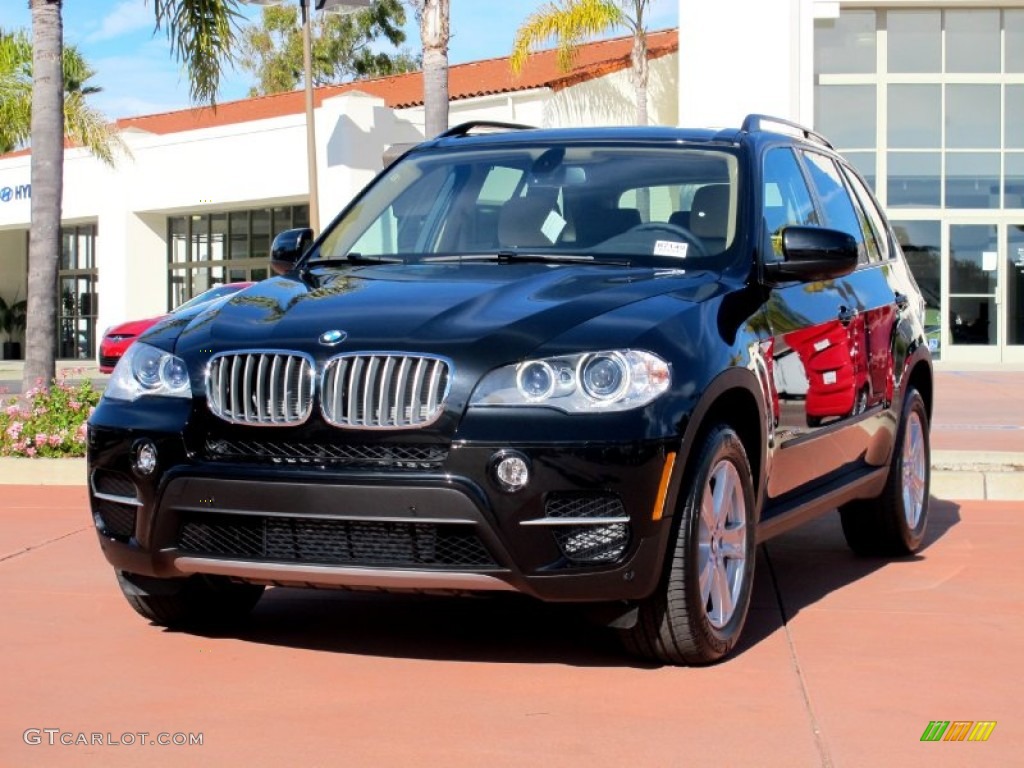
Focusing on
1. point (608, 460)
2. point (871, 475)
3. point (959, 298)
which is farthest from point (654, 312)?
point (959, 298)

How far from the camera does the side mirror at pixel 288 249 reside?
6.57m

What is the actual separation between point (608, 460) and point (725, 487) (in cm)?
70

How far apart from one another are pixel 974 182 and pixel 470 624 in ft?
74.9

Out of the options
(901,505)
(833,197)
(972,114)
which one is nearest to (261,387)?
(833,197)

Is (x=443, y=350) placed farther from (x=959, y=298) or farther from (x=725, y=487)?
(x=959, y=298)

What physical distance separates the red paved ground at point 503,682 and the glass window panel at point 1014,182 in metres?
21.2

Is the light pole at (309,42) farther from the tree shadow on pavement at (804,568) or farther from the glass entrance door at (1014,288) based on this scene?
the glass entrance door at (1014,288)

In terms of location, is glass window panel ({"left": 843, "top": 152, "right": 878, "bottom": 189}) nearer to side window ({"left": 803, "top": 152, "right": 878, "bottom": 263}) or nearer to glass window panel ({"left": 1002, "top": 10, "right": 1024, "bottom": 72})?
glass window panel ({"left": 1002, "top": 10, "right": 1024, "bottom": 72})

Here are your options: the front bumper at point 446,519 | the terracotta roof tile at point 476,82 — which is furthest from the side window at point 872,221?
the terracotta roof tile at point 476,82

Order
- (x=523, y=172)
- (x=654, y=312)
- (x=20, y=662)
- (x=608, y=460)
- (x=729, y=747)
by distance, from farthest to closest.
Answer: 1. (x=523, y=172)
2. (x=20, y=662)
3. (x=654, y=312)
4. (x=608, y=460)
5. (x=729, y=747)

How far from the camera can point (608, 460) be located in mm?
4762

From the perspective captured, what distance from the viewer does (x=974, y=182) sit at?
27.2 metres

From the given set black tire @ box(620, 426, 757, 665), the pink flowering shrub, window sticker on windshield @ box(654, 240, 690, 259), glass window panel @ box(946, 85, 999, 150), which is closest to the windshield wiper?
window sticker on windshield @ box(654, 240, 690, 259)

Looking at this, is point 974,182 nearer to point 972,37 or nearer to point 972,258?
point 972,258
